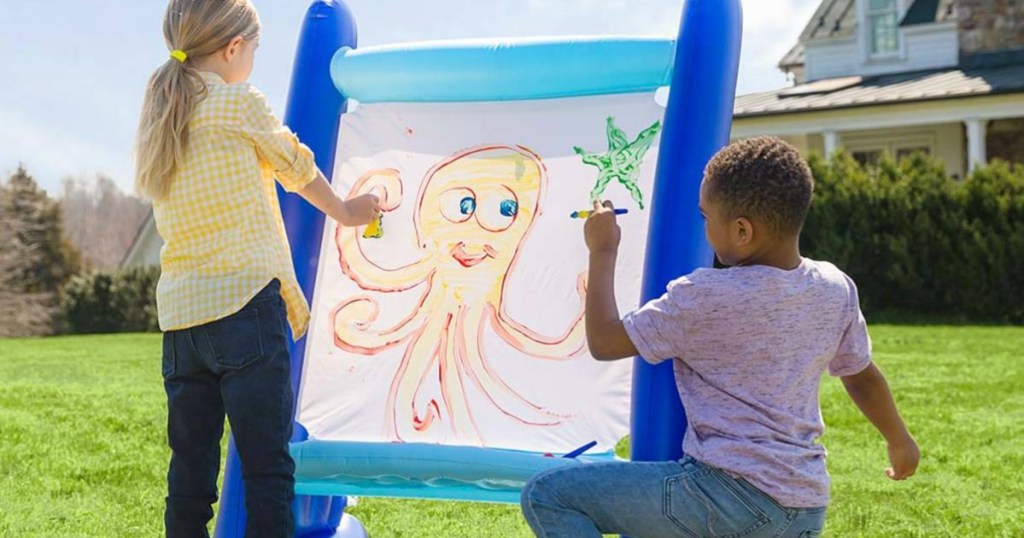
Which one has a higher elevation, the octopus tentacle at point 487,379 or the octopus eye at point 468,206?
the octopus eye at point 468,206

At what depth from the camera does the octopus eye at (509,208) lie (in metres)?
3.32

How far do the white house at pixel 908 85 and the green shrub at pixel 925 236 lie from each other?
349 centimetres

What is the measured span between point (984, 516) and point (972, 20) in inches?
635

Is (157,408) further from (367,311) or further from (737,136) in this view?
Answer: (737,136)

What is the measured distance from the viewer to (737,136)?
19.2 metres

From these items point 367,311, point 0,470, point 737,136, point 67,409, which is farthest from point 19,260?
point 367,311

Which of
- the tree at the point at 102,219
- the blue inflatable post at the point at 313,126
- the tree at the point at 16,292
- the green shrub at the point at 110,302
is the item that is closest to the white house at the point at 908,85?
the green shrub at the point at 110,302

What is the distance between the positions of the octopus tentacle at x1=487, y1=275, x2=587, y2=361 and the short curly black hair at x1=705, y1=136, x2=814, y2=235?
90cm

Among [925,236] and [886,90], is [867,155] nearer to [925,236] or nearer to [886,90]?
[886,90]

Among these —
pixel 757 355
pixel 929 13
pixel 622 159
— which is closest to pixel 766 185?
pixel 757 355

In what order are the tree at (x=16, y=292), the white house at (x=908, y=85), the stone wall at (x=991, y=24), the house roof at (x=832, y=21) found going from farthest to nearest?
the tree at (x=16, y=292) < the house roof at (x=832, y=21) < the stone wall at (x=991, y=24) < the white house at (x=908, y=85)

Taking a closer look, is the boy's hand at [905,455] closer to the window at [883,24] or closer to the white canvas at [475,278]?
the white canvas at [475,278]

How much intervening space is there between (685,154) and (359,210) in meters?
0.81

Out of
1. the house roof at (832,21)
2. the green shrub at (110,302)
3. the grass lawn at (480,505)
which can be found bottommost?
the grass lawn at (480,505)
